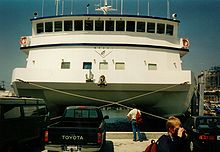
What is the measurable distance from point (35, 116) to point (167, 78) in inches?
284

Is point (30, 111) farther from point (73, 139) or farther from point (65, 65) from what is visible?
point (65, 65)

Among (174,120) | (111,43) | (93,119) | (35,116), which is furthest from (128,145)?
(174,120)

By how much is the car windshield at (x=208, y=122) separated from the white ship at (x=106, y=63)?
14.5ft

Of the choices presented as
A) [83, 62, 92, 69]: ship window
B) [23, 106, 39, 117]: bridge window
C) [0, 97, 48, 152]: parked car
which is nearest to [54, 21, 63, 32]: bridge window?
[83, 62, 92, 69]: ship window

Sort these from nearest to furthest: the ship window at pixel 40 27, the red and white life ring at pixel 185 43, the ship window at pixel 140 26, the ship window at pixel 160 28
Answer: the ship window at pixel 140 26 < the ship window at pixel 160 28 < the red and white life ring at pixel 185 43 < the ship window at pixel 40 27

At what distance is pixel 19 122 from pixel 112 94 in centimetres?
752

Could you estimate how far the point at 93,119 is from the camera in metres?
12.1

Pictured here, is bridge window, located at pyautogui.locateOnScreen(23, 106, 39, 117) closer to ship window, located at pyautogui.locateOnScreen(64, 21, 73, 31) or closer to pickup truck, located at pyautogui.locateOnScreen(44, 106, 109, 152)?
pickup truck, located at pyautogui.locateOnScreen(44, 106, 109, 152)

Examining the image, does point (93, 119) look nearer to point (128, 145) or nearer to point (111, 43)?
point (128, 145)

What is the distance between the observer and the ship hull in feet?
53.1

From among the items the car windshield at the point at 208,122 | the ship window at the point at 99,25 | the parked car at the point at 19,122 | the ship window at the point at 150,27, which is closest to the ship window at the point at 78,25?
the ship window at the point at 99,25

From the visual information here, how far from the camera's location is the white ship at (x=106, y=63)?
16.0 metres

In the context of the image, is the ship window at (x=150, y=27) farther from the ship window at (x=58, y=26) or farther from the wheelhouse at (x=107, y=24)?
the ship window at (x=58, y=26)

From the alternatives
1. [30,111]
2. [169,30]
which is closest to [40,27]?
[169,30]
